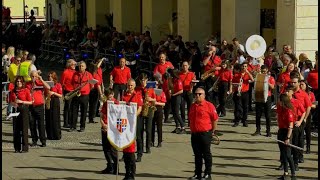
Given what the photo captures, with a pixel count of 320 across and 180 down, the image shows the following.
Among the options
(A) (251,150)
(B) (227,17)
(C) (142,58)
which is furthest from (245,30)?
(A) (251,150)

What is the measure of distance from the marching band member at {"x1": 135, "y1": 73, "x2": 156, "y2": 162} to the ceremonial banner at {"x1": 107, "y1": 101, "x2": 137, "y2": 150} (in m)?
1.95

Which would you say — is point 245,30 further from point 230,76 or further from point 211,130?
point 211,130

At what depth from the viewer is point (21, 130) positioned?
63.6ft

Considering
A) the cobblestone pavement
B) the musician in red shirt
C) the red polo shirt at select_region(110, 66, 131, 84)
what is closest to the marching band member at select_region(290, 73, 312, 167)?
the cobblestone pavement

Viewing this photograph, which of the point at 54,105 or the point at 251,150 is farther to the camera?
the point at 54,105

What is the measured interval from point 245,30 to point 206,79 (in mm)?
6537

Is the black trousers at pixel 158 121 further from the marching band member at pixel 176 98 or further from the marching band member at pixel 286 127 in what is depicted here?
the marching band member at pixel 286 127

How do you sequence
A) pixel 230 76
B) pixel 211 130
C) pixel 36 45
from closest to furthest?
1. pixel 211 130
2. pixel 230 76
3. pixel 36 45

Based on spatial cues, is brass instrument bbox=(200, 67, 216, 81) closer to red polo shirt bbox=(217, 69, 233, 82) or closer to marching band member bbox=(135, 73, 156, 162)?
red polo shirt bbox=(217, 69, 233, 82)

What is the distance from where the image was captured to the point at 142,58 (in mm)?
31938

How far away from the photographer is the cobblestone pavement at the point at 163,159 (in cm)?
1678

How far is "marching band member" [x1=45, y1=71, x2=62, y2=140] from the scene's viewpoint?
20.9m

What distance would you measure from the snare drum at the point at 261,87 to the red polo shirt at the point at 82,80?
4.00 meters

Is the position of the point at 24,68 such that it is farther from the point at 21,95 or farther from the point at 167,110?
the point at 21,95
